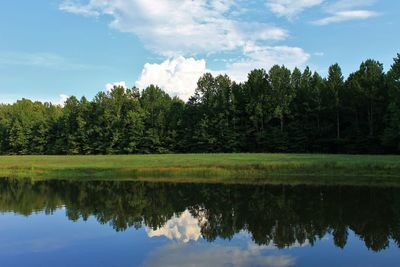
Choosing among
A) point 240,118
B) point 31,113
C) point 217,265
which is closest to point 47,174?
point 217,265

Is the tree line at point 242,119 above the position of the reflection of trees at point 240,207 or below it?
above

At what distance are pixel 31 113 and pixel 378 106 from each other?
291 ft

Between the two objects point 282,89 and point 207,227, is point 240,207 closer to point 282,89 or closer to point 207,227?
point 207,227

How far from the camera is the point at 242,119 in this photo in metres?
82.6

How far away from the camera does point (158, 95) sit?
98.2 meters

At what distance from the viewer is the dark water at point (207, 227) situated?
14.0 metres

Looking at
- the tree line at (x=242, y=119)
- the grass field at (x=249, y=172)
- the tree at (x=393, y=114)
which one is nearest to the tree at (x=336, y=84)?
the tree line at (x=242, y=119)

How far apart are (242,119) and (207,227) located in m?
64.4

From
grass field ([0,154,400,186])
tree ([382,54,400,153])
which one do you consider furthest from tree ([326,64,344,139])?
grass field ([0,154,400,186])

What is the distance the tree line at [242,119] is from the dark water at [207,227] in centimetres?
4028

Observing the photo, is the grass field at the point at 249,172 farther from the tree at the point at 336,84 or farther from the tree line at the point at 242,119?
the tree at the point at 336,84

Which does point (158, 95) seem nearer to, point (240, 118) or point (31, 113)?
point (240, 118)

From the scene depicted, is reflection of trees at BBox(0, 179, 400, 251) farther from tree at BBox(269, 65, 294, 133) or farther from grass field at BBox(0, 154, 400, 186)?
tree at BBox(269, 65, 294, 133)

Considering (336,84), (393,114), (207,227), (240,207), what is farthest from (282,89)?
(207,227)
